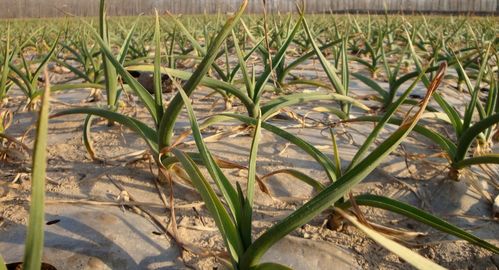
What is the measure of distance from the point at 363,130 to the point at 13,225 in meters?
0.87

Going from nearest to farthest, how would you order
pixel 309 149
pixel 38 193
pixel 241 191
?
pixel 38 193
pixel 241 191
pixel 309 149

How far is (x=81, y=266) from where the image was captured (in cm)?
58

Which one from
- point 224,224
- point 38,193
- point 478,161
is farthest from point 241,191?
point 478,161

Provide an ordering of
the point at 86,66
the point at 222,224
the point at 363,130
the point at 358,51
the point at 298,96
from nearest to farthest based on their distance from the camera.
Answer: the point at 222,224
the point at 298,96
the point at 363,130
the point at 86,66
the point at 358,51

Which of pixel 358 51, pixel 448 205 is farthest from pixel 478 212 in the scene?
pixel 358 51

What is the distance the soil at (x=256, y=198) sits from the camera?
0.65 metres

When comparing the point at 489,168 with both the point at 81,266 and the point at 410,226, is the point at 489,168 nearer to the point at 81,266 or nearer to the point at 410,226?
the point at 410,226

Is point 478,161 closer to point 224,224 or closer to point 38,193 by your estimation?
point 224,224

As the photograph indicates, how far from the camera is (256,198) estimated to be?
80 cm

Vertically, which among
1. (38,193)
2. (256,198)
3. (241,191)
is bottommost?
(256,198)

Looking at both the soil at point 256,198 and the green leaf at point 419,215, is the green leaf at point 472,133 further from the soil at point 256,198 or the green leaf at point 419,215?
the green leaf at point 419,215

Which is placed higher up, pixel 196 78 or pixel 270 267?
pixel 196 78

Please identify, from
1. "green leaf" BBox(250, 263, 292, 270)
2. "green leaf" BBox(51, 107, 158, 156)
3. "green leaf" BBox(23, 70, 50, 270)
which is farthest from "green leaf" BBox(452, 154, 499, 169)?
"green leaf" BBox(23, 70, 50, 270)

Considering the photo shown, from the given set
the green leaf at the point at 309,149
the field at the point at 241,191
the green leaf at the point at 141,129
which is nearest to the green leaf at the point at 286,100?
the field at the point at 241,191
